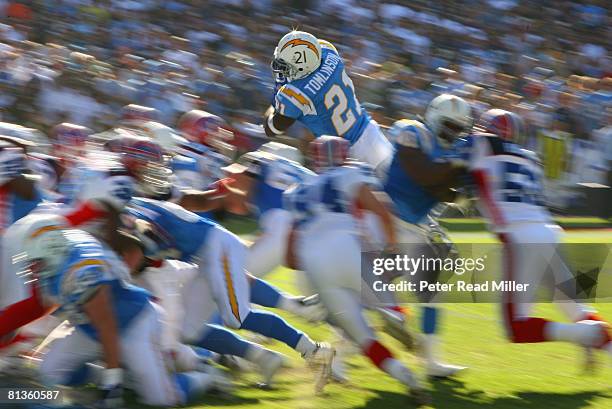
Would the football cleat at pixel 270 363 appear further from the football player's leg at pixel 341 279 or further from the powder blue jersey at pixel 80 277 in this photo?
the powder blue jersey at pixel 80 277

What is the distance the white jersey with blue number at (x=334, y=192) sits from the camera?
592 centimetres

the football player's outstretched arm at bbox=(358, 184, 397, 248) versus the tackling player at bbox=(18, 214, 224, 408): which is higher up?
the football player's outstretched arm at bbox=(358, 184, 397, 248)

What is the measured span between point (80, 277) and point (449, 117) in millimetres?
2808

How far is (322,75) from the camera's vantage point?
8.41 m

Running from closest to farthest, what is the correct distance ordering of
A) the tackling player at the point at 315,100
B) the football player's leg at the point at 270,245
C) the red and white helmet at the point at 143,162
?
the red and white helmet at the point at 143,162 < the football player's leg at the point at 270,245 < the tackling player at the point at 315,100

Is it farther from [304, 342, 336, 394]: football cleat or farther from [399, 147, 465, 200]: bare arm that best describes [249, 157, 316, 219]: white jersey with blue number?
[304, 342, 336, 394]: football cleat

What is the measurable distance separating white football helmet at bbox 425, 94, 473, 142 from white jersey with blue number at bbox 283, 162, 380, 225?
99cm

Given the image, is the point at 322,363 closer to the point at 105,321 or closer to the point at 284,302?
the point at 284,302

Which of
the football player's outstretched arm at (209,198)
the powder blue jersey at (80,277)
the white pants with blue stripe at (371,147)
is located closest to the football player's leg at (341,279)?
the football player's outstretched arm at (209,198)

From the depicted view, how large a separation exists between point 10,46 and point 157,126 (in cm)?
545

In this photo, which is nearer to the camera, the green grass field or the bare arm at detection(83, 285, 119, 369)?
the bare arm at detection(83, 285, 119, 369)

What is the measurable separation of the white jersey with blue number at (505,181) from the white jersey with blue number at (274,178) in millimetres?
1185

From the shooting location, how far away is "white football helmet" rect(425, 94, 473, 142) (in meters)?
6.79

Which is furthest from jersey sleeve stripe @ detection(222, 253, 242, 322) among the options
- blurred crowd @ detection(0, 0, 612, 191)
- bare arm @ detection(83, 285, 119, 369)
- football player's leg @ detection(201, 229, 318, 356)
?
blurred crowd @ detection(0, 0, 612, 191)
